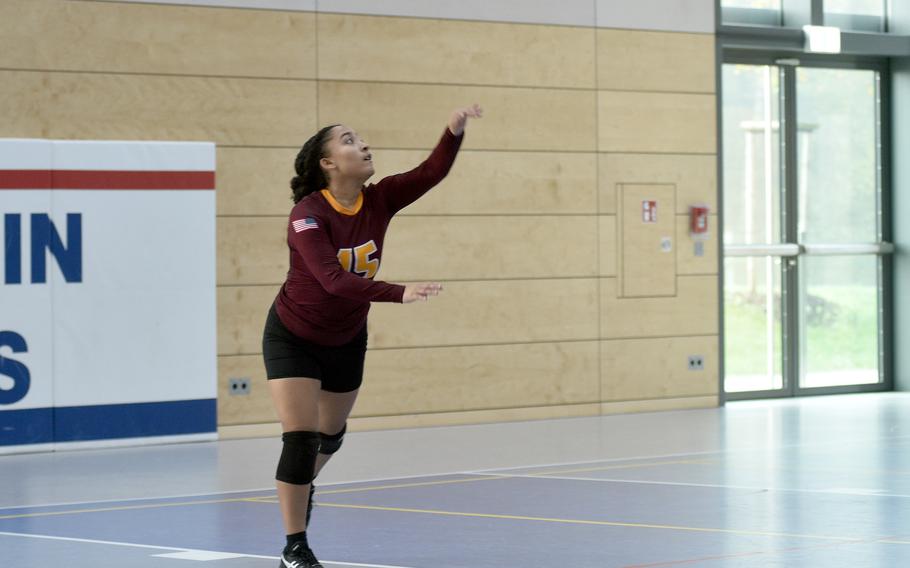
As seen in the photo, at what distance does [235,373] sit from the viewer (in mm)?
10875

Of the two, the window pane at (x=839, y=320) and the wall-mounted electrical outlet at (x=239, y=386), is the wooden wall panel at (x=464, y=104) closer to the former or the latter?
the wall-mounted electrical outlet at (x=239, y=386)

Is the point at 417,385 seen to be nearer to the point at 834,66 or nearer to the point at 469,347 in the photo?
the point at 469,347

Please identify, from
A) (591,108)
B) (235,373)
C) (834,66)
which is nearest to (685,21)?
(591,108)

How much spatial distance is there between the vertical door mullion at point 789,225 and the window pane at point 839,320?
13 centimetres

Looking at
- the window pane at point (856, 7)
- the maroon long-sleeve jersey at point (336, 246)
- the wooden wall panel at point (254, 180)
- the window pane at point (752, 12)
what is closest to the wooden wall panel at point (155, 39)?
the wooden wall panel at point (254, 180)

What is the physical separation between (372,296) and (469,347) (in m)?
7.05

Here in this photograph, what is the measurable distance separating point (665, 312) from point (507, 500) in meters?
5.76

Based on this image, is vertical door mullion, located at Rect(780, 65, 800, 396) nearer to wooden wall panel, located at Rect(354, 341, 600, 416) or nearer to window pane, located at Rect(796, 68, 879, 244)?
window pane, located at Rect(796, 68, 879, 244)

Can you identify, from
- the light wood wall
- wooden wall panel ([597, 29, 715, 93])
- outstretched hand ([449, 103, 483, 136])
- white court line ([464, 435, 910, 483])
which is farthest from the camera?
wooden wall panel ([597, 29, 715, 93])

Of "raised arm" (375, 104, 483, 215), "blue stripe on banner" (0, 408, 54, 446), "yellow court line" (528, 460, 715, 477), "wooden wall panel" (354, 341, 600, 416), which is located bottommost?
"yellow court line" (528, 460, 715, 477)

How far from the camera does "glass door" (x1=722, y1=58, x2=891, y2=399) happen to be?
13.8 metres

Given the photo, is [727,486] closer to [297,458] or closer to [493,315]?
[297,458]

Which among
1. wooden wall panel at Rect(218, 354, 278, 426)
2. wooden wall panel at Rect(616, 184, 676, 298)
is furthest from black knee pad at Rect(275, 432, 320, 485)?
wooden wall panel at Rect(616, 184, 676, 298)

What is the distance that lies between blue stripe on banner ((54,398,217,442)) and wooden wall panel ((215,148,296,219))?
1504mm
